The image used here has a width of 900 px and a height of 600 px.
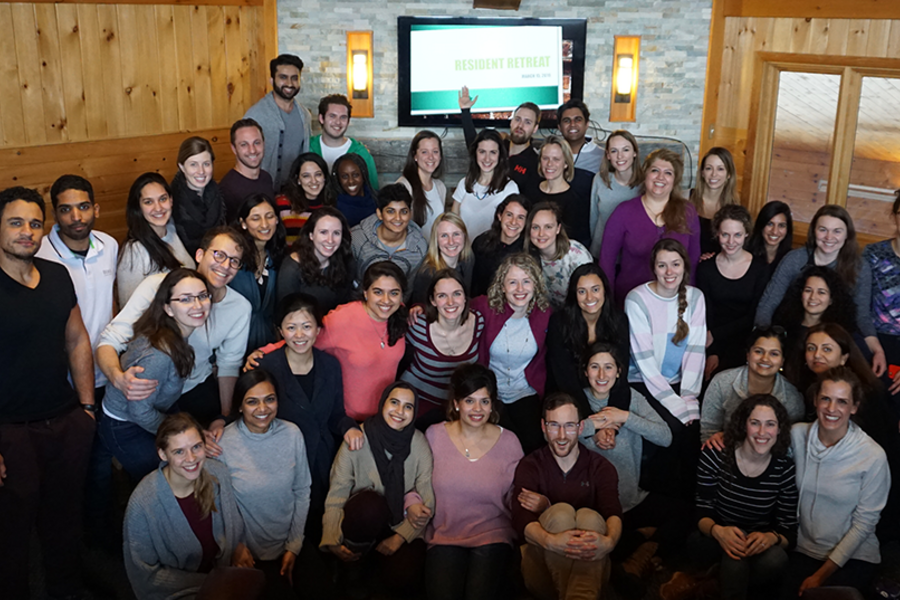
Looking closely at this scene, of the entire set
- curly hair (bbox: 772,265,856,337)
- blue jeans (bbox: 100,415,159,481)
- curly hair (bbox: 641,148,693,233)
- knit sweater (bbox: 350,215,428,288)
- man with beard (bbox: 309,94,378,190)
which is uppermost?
man with beard (bbox: 309,94,378,190)

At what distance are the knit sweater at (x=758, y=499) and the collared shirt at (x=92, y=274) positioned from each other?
107 inches

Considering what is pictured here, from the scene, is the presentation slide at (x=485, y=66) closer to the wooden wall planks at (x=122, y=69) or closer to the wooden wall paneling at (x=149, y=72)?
the wooden wall planks at (x=122, y=69)

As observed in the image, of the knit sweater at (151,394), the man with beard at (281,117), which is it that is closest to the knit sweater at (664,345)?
the knit sweater at (151,394)

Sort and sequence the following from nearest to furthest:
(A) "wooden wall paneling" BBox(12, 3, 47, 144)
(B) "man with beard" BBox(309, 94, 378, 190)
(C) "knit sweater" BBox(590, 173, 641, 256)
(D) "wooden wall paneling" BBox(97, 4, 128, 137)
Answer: (A) "wooden wall paneling" BBox(12, 3, 47, 144)
(C) "knit sweater" BBox(590, 173, 641, 256)
(D) "wooden wall paneling" BBox(97, 4, 128, 137)
(B) "man with beard" BBox(309, 94, 378, 190)

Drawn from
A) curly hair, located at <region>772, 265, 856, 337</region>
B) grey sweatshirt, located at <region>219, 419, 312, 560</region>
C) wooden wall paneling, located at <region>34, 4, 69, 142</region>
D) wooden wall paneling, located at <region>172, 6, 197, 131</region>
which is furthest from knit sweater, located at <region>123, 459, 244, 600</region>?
wooden wall paneling, located at <region>172, 6, 197, 131</region>

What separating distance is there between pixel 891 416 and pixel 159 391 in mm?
3181

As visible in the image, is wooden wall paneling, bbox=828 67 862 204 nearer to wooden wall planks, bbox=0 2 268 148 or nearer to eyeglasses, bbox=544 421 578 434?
eyeglasses, bbox=544 421 578 434

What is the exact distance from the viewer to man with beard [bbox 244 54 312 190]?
5.38 meters

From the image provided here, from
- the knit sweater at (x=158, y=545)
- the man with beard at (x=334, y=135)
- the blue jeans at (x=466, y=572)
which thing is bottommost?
the blue jeans at (x=466, y=572)

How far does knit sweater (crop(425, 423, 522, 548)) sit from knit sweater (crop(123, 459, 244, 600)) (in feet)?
3.23

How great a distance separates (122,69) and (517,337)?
3073 mm

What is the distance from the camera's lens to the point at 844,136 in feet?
20.0

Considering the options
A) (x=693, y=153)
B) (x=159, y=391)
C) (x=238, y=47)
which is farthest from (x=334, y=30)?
(x=159, y=391)

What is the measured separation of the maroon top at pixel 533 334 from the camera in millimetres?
3996
